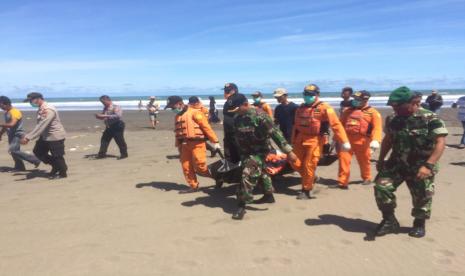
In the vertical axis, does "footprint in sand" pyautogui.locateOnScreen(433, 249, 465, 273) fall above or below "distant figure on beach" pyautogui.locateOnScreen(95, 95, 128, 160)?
below

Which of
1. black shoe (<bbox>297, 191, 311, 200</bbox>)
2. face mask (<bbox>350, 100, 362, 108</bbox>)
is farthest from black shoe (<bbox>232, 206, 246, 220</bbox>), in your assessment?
face mask (<bbox>350, 100, 362, 108</bbox>)

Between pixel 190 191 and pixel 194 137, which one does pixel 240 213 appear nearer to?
pixel 194 137

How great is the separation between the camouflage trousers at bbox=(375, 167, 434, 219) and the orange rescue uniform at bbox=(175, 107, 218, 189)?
279cm

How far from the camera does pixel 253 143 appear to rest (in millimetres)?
5707

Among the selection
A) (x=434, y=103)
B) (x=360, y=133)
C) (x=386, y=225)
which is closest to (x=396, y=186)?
(x=386, y=225)

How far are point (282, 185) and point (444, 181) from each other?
3087mm

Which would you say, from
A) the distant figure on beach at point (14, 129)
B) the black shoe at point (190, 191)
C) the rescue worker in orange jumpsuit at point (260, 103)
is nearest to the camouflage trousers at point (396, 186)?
the black shoe at point (190, 191)

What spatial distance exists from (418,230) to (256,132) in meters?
2.36

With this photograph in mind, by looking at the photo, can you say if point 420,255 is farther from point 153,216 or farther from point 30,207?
point 30,207

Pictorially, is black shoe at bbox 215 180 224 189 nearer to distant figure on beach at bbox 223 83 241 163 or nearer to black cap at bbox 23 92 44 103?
distant figure on beach at bbox 223 83 241 163

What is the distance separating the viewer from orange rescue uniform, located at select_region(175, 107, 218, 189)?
21.8ft

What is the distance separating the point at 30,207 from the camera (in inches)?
255

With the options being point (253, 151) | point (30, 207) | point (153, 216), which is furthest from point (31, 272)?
point (253, 151)

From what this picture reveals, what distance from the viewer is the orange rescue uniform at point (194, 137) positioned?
6637 mm
